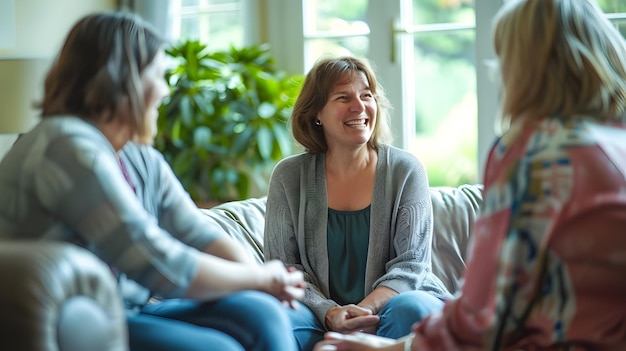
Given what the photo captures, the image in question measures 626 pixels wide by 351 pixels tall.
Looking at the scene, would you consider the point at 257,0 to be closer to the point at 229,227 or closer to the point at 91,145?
the point at 229,227

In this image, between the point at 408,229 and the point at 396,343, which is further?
the point at 408,229

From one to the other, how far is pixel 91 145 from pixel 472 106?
259 cm

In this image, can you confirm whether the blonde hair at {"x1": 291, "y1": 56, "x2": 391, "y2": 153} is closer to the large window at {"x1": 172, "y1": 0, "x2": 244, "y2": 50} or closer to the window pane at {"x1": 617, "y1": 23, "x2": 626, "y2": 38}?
the window pane at {"x1": 617, "y1": 23, "x2": 626, "y2": 38}

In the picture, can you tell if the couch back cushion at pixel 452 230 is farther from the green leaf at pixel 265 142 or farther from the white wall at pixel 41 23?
the white wall at pixel 41 23

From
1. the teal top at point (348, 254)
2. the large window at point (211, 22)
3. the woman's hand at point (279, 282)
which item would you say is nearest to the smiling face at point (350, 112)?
the teal top at point (348, 254)

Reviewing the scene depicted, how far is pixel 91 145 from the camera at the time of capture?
1.58 m

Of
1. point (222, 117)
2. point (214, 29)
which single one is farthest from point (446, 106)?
point (214, 29)

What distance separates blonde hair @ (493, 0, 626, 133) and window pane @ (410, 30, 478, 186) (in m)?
2.31

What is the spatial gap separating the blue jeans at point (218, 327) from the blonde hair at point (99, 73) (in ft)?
1.26

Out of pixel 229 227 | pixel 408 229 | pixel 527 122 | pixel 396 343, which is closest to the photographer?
pixel 527 122

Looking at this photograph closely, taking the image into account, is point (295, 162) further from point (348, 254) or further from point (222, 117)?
point (222, 117)

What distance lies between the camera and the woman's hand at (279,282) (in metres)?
1.76

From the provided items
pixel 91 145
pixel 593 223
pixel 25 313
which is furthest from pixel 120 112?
pixel 593 223

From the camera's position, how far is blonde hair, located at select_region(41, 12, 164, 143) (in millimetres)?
1648
